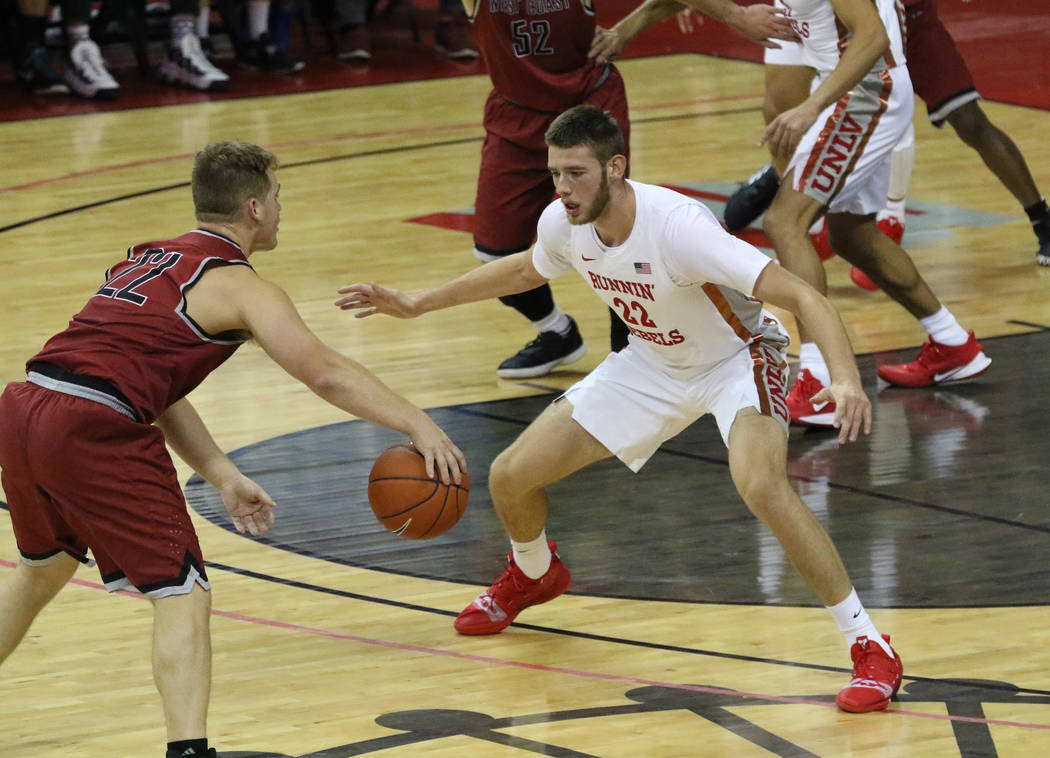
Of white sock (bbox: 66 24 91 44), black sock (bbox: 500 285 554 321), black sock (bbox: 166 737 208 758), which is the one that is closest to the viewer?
black sock (bbox: 166 737 208 758)

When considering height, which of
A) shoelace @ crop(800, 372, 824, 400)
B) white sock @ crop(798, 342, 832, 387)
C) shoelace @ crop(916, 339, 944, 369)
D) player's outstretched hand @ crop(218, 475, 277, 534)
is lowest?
shoelace @ crop(916, 339, 944, 369)

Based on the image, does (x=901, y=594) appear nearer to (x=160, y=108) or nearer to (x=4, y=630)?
(x=4, y=630)

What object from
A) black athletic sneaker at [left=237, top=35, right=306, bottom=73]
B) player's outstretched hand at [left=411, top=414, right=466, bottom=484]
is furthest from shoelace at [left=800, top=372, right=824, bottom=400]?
black athletic sneaker at [left=237, top=35, right=306, bottom=73]

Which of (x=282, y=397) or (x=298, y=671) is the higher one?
(x=298, y=671)

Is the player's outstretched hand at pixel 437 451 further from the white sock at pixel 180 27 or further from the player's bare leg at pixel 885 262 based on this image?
the white sock at pixel 180 27

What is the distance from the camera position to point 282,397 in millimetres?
6891

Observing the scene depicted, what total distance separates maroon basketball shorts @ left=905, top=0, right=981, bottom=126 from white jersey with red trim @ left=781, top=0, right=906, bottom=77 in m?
1.51

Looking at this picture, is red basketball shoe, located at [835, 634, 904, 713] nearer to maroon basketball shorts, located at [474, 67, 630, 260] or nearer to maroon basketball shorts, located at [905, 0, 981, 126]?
maroon basketball shorts, located at [474, 67, 630, 260]

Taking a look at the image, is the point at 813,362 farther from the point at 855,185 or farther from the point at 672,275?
the point at 672,275

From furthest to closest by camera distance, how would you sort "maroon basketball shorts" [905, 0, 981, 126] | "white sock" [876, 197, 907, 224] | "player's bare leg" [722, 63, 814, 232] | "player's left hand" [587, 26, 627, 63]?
"white sock" [876, 197, 907, 224] → "maroon basketball shorts" [905, 0, 981, 126] → "player's bare leg" [722, 63, 814, 232] → "player's left hand" [587, 26, 627, 63]

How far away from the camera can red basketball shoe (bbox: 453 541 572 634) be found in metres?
4.71

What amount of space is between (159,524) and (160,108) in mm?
9521

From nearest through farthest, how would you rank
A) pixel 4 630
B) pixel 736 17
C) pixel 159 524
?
pixel 159 524
pixel 4 630
pixel 736 17

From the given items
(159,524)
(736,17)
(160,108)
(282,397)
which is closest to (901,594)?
(159,524)
